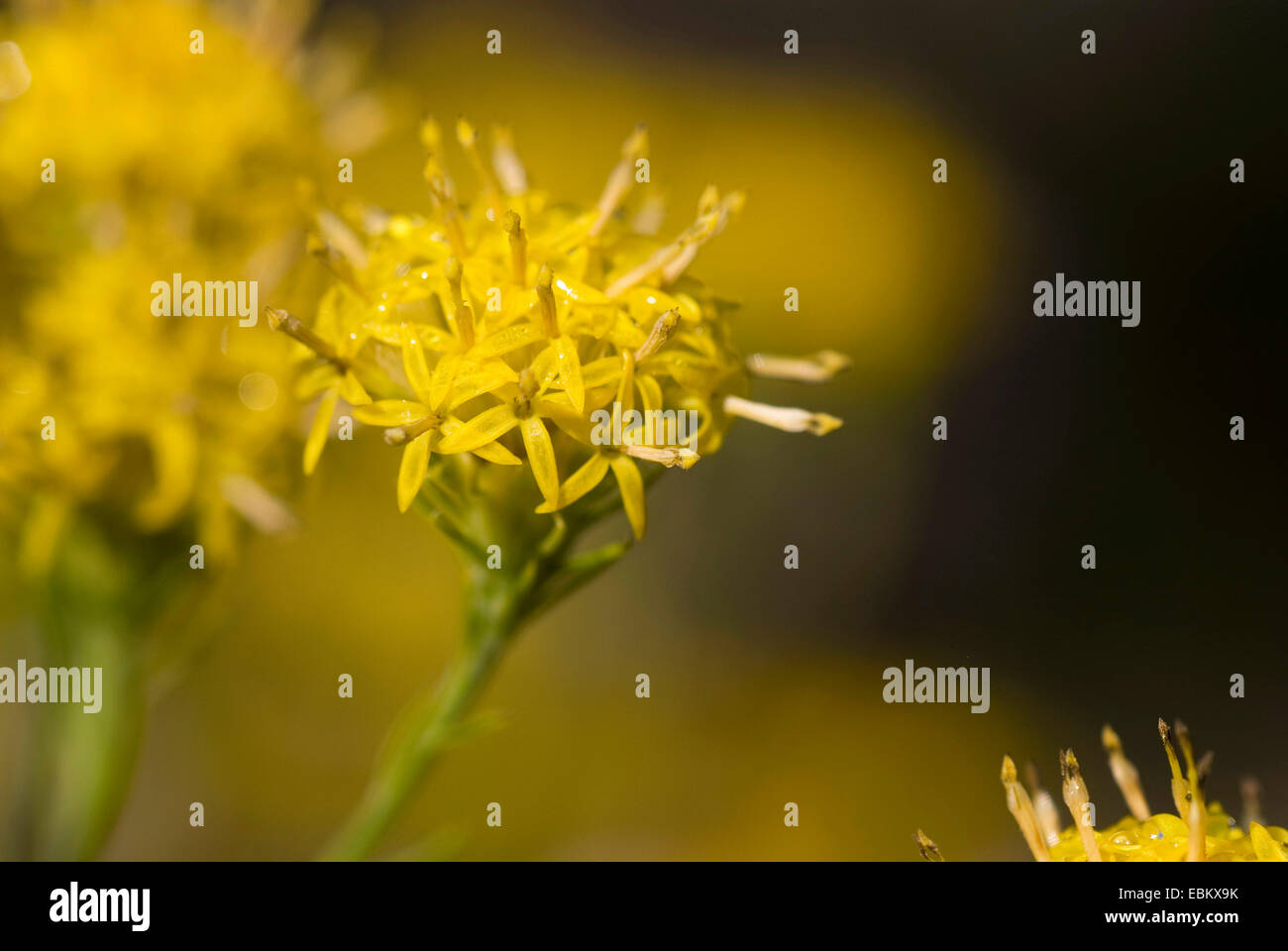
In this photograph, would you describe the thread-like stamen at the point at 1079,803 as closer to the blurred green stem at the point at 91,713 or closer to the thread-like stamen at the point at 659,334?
the thread-like stamen at the point at 659,334

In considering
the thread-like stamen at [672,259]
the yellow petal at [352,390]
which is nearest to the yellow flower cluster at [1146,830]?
the thread-like stamen at [672,259]

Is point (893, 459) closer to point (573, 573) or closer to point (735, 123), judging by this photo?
point (735, 123)

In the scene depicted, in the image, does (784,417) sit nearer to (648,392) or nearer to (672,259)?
(648,392)

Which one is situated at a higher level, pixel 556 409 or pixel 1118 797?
pixel 556 409

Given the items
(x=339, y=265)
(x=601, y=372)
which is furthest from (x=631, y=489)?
(x=339, y=265)

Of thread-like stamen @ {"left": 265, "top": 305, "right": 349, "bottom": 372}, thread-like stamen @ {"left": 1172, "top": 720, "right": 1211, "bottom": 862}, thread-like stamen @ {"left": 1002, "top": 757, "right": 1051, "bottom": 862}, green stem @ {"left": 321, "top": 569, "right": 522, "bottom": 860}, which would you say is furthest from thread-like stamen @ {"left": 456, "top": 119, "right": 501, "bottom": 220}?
thread-like stamen @ {"left": 1172, "top": 720, "right": 1211, "bottom": 862}

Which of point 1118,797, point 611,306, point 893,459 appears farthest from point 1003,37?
point 611,306
